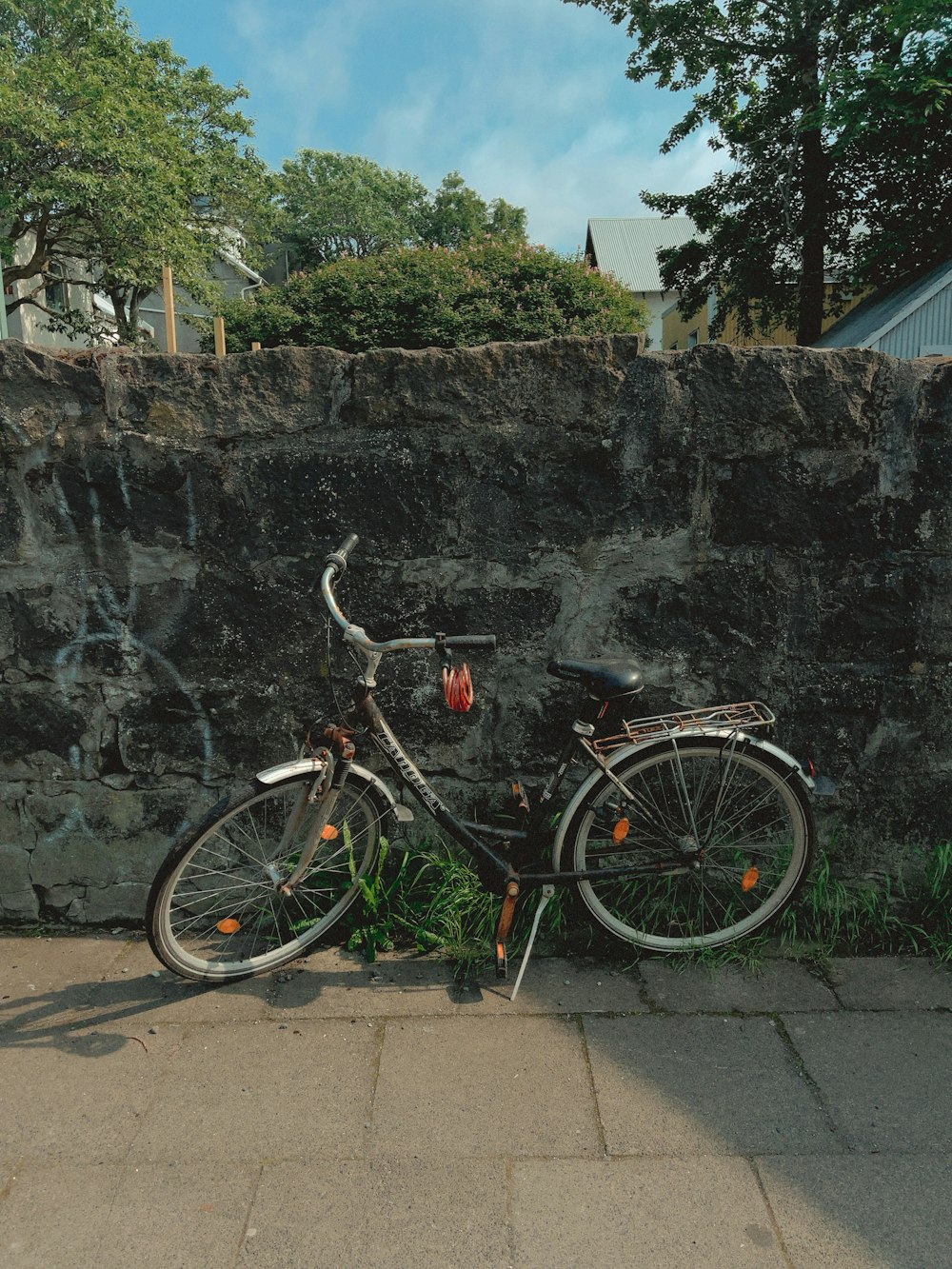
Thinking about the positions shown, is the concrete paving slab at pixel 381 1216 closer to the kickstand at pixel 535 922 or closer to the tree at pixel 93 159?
the kickstand at pixel 535 922

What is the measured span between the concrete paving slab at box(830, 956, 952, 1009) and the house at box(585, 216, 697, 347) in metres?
46.6

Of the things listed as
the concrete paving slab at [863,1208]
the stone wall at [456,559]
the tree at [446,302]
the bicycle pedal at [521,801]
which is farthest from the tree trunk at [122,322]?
the concrete paving slab at [863,1208]

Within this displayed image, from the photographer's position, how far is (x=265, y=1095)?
223 centimetres

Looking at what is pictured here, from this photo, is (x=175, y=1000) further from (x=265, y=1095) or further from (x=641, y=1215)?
(x=641, y=1215)

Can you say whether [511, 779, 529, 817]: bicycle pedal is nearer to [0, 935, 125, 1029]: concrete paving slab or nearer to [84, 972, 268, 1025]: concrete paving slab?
[84, 972, 268, 1025]: concrete paving slab

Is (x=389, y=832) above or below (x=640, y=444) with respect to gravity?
below

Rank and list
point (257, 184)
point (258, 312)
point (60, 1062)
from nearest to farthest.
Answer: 1. point (60, 1062)
2. point (258, 312)
3. point (257, 184)

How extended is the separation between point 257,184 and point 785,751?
31.1 m

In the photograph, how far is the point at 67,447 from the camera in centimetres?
281

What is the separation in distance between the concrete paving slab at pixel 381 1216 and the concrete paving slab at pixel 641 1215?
68 millimetres

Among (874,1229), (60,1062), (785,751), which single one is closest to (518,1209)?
(874,1229)

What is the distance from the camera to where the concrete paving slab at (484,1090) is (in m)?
2.06

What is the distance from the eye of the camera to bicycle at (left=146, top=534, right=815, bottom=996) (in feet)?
8.64

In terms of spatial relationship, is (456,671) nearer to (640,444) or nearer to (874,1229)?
(640,444)
